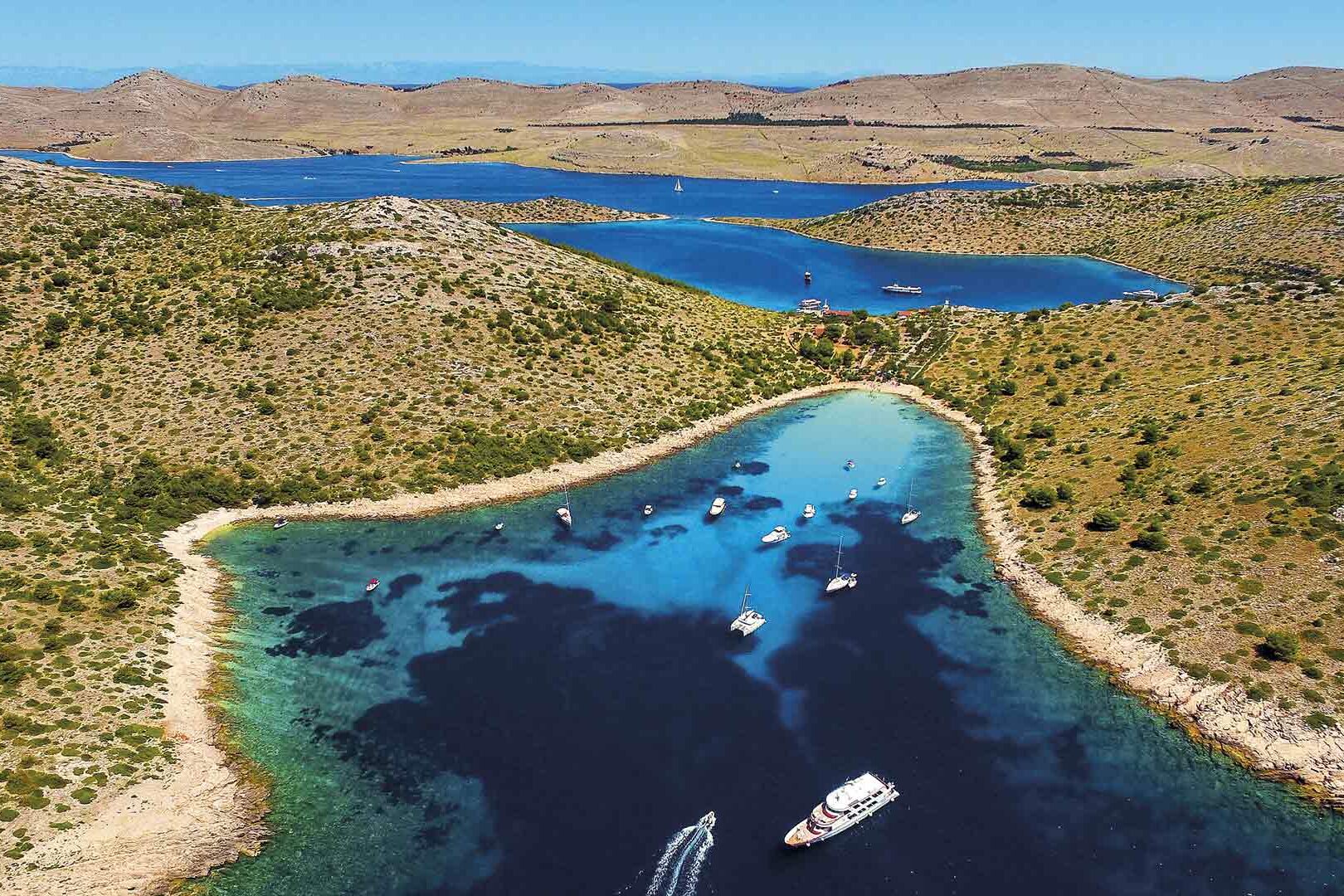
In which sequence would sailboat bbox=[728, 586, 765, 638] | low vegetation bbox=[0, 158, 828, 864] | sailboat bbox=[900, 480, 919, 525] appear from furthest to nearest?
sailboat bbox=[900, 480, 919, 525] → sailboat bbox=[728, 586, 765, 638] → low vegetation bbox=[0, 158, 828, 864]

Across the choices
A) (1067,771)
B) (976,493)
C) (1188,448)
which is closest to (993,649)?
(1067,771)

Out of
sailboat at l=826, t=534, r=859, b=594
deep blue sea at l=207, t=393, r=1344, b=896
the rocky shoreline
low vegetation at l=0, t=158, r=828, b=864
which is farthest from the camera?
sailboat at l=826, t=534, r=859, b=594

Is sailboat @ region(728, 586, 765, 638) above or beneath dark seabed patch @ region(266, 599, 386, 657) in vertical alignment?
above

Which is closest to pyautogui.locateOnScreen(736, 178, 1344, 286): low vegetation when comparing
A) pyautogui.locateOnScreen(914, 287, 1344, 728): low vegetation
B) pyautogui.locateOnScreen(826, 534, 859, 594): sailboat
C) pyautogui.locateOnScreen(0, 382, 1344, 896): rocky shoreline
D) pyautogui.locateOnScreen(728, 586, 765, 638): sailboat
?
pyautogui.locateOnScreen(914, 287, 1344, 728): low vegetation

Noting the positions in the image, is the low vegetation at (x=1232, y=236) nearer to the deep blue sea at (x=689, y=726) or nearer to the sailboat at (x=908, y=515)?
the sailboat at (x=908, y=515)

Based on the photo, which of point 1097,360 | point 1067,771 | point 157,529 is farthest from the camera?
point 1097,360

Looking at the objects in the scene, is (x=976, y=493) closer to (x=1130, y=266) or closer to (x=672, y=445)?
(x=672, y=445)

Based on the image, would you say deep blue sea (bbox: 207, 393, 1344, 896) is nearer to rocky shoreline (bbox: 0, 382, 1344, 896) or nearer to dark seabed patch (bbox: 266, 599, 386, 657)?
dark seabed patch (bbox: 266, 599, 386, 657)
